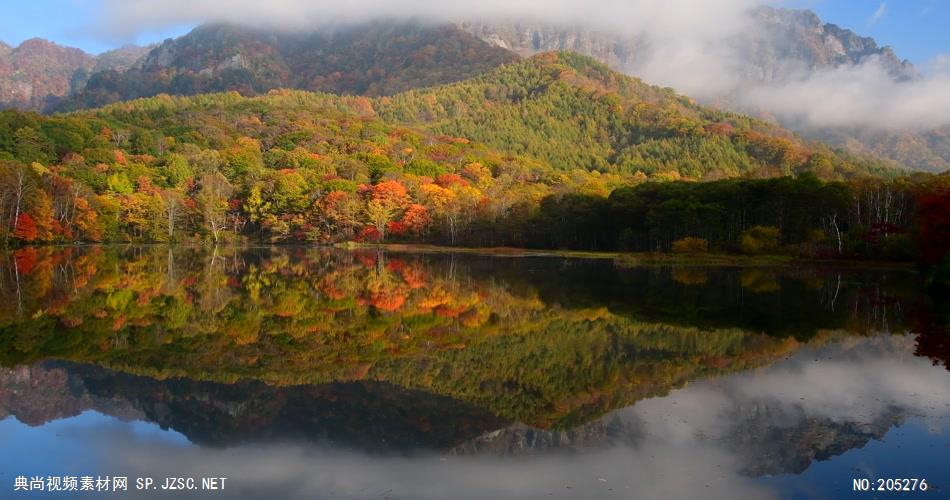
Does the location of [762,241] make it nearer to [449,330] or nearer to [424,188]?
[449,330]

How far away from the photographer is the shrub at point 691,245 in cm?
6406

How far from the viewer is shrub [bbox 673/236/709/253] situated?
64062 millimetres

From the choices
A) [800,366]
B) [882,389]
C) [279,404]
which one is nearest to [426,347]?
[279,404]

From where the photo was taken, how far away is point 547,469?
980 cm

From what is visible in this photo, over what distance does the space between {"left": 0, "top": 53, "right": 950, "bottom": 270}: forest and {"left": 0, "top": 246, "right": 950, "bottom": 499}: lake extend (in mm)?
27840

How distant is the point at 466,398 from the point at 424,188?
9000 centimetres

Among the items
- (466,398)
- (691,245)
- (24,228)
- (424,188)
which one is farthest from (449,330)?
(424,188)

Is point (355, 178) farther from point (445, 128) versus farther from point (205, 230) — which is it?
point (445, 128)

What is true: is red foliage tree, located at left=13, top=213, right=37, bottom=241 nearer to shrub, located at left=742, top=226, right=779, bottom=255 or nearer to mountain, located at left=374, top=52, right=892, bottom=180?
shrub, located at left=742, top=226, right=779, bottom=255

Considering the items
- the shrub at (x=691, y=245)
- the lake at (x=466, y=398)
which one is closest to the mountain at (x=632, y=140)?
the shrub at (x=691, y=245)

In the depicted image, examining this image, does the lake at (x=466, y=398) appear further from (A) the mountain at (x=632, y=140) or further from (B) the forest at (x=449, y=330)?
(A) the mountain at (x=632, y=140)

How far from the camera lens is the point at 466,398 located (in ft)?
43.9

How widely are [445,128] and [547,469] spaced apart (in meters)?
182

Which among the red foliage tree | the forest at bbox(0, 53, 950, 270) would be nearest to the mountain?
the forest at bbox(0, 53, 950, 270)
